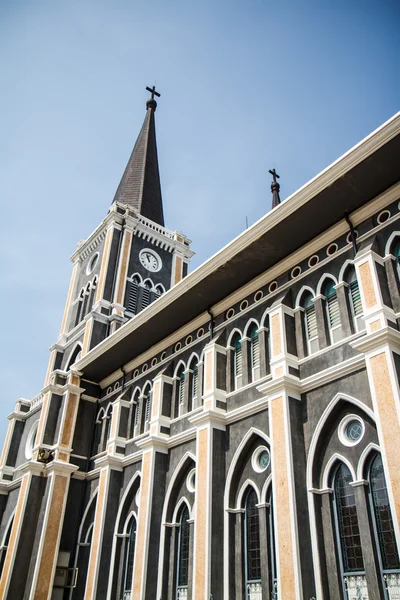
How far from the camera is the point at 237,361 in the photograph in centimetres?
1566

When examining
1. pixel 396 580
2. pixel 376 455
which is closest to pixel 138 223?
pixel 376 455

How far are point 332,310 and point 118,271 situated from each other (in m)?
14.9

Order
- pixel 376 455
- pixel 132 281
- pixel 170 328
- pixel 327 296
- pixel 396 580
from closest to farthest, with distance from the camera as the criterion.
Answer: pixel 396 580 < pixel 376 455 < pixel 327 296 < pixel 170 328 < pixel 132 281

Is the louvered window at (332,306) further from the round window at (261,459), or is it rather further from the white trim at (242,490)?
the white trim at (242,490)

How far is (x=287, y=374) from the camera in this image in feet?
41.6

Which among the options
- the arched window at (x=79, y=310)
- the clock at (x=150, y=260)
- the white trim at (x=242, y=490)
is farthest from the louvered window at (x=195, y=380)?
the clock at (x=150, y=260)

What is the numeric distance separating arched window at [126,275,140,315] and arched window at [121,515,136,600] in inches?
430

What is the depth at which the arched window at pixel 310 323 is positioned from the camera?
13414 mm

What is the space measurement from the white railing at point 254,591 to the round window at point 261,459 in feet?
8.03

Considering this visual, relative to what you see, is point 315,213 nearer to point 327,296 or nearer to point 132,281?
point 327,296

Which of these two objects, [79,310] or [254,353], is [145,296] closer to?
[79,310]

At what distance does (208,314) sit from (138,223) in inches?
485

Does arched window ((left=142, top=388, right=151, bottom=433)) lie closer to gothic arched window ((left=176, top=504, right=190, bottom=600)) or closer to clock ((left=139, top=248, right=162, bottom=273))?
gothic arched window ((left=176, top=504, right=190, bottom=600))

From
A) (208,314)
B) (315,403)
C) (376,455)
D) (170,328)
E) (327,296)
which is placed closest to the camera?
(376,455)
